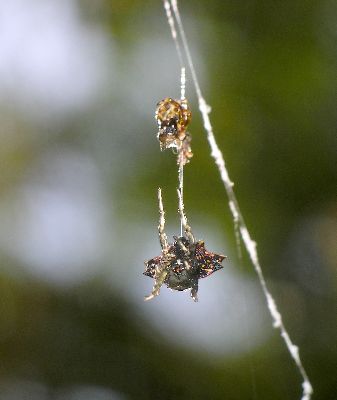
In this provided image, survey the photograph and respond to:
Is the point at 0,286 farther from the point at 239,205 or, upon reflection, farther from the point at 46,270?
the point at 239,205

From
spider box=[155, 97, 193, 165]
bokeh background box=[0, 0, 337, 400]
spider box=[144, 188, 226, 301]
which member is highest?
bokeh background box=[0, 0, 337, 400]

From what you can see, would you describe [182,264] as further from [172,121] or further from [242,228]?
[242,228]

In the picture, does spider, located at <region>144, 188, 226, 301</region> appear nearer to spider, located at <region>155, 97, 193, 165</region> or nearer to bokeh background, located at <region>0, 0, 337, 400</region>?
spider, located at <region>155, 97, 193, 165</region>

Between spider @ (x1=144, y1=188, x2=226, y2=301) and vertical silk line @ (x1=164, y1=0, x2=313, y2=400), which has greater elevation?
vertical silk line @ (x1=164, y1=0, x2=313, y2=400)

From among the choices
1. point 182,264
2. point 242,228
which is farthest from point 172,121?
point 242,228

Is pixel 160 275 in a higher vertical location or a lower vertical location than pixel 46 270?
lower

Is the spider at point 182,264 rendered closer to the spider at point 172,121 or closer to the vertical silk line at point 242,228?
the spider at point 172,121

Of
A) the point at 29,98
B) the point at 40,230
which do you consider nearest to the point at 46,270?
the point at 40,230

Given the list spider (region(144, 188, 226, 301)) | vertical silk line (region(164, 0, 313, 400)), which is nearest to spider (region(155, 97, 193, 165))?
spider (region(144, 188, 226, 301))
